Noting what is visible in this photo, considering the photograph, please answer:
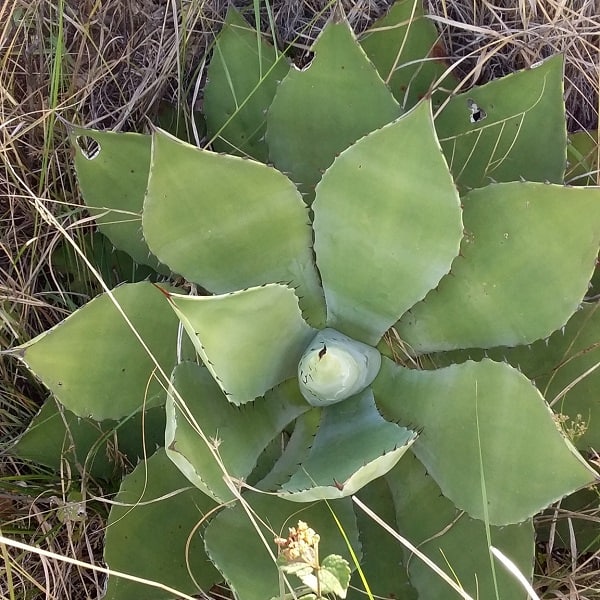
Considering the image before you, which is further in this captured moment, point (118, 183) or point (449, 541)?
point (118, 183)

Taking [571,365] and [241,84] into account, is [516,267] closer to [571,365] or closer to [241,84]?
[571,365]

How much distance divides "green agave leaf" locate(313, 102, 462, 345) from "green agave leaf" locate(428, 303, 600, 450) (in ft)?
0.53

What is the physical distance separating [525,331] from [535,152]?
0.27 m

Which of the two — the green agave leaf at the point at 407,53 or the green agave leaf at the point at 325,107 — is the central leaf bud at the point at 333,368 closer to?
the green agave leaf at the point at 325,107

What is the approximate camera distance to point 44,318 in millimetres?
1310

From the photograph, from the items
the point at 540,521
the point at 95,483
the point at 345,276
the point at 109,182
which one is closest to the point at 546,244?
the point at 345,276

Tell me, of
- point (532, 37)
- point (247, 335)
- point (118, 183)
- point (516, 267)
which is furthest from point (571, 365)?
point (118, 183)

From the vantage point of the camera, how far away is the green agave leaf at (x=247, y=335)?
0.80 meters

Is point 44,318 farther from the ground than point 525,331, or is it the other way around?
point 525,331

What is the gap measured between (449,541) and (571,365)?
0.30 metres

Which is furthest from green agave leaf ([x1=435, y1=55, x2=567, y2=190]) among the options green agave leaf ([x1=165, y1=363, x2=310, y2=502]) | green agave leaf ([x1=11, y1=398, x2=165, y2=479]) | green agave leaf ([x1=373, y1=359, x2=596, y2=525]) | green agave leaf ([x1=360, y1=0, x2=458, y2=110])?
green agave leaf ([x1=11, y1=398, x2=165, y2=479])

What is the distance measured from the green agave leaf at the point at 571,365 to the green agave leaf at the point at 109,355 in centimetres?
43

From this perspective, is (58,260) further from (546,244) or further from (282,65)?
(546,244)

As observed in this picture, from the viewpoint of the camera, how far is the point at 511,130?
1055 millimetres
